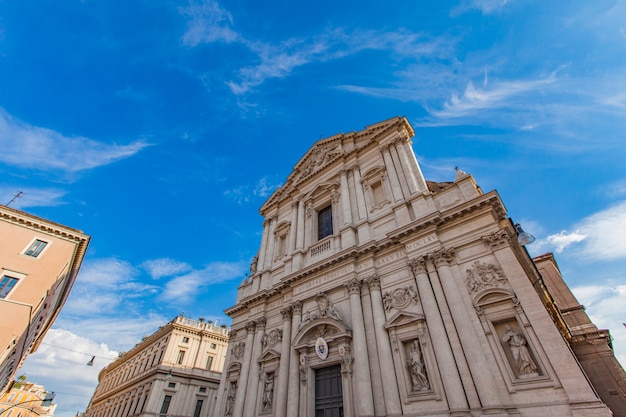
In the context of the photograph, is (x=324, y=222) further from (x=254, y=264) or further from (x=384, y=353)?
(x=384, y=353)

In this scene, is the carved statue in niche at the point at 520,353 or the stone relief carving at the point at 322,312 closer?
the carved statue in niche at the point at 520,353

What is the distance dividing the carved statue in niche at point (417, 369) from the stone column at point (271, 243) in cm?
1099

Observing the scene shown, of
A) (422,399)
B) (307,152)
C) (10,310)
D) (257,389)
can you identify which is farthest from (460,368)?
(10,310)

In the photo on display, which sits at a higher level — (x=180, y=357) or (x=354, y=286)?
(x=180, y=357)

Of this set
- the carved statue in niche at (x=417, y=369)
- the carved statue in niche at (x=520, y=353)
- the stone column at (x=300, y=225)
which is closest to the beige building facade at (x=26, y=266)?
the stone column at (x=300, y=225)

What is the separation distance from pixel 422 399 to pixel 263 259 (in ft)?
42.3

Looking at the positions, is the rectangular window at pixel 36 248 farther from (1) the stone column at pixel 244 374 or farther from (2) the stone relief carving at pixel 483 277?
(2) the stone relief carving at pixel 483 277

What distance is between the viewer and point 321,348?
12.5 meters

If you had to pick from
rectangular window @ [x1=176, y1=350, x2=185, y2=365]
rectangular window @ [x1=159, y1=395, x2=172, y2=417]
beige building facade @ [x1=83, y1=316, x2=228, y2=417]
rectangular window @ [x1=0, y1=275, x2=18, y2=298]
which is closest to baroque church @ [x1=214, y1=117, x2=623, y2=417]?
rectangular window @ [x1=0, y1=275, x2=18, y2=298]

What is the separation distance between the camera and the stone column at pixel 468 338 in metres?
8.20

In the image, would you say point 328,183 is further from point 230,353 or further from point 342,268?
point 230,353

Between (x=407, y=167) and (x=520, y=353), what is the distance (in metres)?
9.22

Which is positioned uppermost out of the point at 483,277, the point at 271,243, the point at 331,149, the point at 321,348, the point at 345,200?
the point at 331,149

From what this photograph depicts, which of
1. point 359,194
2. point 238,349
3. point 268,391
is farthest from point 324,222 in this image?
point 268,391
